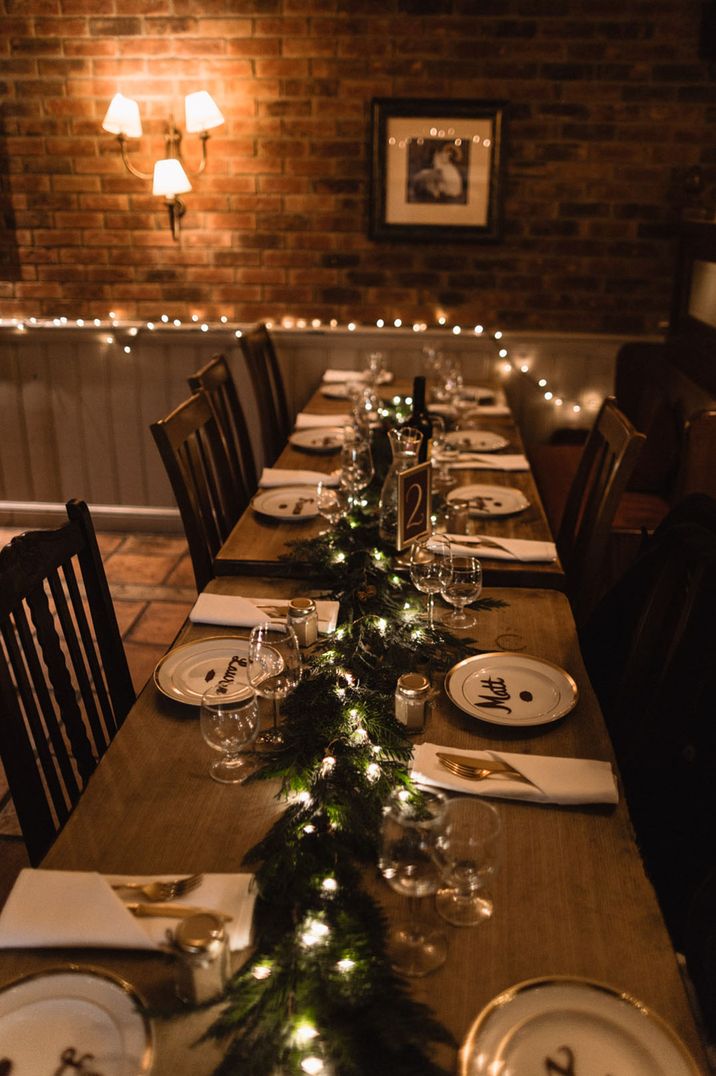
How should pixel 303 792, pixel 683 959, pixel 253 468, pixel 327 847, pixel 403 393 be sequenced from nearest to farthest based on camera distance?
pixel 327 847 → pixel 303 792 → pixel 683 959 → pixel 253 468 → pixel 403 393

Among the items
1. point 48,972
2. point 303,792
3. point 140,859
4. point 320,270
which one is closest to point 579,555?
point 303,792

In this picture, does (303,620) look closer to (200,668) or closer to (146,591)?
(200,668)

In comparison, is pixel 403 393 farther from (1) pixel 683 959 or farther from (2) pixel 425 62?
(1) pixel 683 959

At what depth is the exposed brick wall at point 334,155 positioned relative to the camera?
3.50 meters

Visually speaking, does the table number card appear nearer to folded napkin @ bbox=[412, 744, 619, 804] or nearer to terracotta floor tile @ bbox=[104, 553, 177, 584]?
folded napkin @ bbox=[412, 744, 619, 804]

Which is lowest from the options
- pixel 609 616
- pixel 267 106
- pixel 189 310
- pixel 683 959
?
pixel 683 959

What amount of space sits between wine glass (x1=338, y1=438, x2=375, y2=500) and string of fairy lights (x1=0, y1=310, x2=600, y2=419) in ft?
5.47

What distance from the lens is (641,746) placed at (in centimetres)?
155

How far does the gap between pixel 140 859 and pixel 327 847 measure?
231 mm

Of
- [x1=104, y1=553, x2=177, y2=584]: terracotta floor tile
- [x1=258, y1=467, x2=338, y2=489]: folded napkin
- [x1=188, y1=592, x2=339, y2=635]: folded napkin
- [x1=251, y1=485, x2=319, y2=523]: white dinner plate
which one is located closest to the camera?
[x1=188, y1=592, x2=339, y2=635]: folded napkin

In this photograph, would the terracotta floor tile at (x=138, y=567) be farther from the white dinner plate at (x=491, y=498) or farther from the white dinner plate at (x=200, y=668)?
the white dinner plate at (x=200, y=668)

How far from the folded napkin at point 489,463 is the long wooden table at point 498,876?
117cm

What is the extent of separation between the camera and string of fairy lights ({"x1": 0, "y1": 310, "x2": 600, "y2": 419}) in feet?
12.6

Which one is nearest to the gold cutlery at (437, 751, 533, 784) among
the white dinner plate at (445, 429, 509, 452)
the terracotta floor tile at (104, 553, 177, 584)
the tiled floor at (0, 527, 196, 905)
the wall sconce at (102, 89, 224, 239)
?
the tiled floor at (0, 527, 196, 905)
